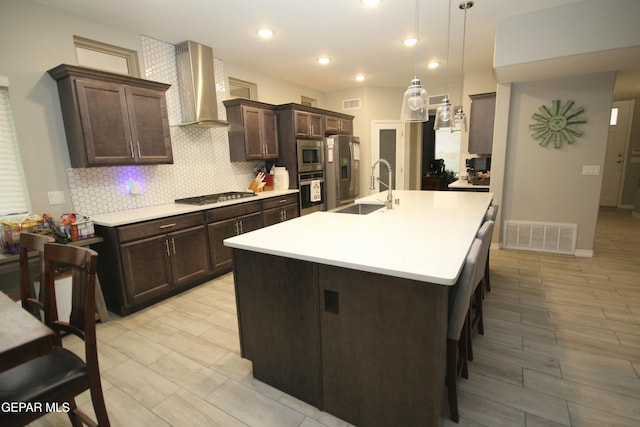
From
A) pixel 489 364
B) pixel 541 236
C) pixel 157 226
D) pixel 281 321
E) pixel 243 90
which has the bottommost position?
pixel 489 364

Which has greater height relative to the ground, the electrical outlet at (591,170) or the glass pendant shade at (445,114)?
the glass pendant shade at (445,114)

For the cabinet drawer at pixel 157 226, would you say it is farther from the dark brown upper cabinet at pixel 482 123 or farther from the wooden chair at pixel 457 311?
Result: the dark brown upper cabinet at pixel 482 123

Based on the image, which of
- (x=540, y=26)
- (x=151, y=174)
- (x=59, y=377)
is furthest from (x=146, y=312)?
(x=540, y=26)

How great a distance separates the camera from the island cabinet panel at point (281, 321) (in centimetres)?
161

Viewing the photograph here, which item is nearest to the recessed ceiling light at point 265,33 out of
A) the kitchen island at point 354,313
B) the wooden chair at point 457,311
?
the kitchen island at point 354,313

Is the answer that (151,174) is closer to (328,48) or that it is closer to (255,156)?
(255,156)

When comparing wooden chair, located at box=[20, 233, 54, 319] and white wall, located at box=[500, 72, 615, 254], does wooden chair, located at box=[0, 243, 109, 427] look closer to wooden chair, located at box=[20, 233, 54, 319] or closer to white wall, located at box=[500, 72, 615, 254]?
wooden chair, located at box=[20, 233, 54, 319]

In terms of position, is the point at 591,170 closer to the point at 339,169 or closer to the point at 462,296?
the point at 339,169

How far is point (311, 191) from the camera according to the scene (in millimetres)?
5090

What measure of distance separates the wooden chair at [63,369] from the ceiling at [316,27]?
250cm

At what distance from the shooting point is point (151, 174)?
350 centimetres

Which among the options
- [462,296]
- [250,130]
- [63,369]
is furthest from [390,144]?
[63,369]

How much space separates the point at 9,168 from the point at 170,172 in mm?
1396

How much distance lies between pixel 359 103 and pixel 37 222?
5510 mm
